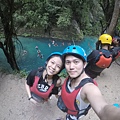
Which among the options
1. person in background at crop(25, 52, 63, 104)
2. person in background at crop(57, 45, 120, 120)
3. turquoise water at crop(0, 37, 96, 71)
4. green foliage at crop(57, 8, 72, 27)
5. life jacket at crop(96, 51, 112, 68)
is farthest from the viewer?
green foliage at crop(57, 8, 72, 27)

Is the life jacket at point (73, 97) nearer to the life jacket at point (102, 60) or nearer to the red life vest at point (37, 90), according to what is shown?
the red life vest at point (37, 90)

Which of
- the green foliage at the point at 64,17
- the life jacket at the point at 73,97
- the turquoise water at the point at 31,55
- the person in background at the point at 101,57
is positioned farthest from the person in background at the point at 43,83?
the green foliage at the point at 64,17

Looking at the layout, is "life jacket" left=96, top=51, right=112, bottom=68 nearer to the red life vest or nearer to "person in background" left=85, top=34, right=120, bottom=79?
"person in background" left=85, top=34, right=120, bottom=79

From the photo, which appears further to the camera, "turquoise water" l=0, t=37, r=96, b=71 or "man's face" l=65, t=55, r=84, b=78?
"turquoise water" l=0, t=37, r=96, b=71

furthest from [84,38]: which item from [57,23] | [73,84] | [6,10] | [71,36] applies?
[73,84]

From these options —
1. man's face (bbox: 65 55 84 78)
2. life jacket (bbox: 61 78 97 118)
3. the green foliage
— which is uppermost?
man's face (bbox: 65 55 84 78)

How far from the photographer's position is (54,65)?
2.07 meters

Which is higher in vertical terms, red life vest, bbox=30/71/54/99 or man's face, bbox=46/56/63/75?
man's face, bbox=46/56/63/75

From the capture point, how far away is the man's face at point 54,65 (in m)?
2.07

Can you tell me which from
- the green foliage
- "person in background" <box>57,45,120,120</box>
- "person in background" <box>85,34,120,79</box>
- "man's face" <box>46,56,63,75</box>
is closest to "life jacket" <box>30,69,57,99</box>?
"man's face" <box>46,56,63,75</box>

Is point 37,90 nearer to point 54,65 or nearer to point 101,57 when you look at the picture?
point 54,65

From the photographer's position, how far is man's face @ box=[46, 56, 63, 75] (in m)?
2.07

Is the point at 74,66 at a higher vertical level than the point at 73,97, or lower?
higher

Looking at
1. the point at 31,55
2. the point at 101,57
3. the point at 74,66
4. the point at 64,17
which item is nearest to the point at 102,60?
the point at 101,57
